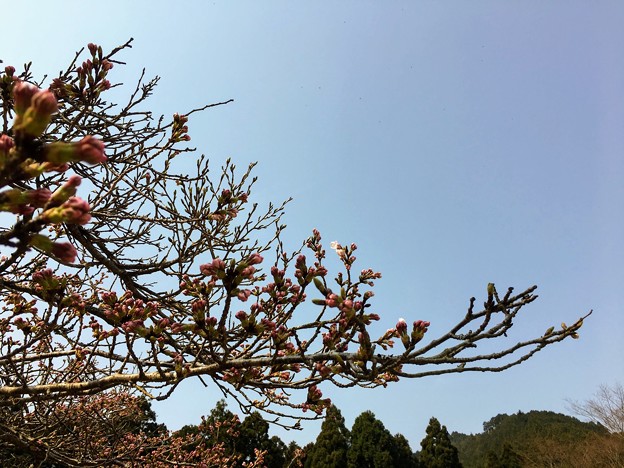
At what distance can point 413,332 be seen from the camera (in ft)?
5.80

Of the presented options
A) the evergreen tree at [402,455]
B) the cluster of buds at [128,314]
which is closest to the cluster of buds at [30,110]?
the cluster of buds at [128,314]

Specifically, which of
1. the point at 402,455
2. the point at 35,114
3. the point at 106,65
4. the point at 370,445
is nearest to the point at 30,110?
the point at 35,114

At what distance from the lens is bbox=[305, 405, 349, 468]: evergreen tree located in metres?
24.4

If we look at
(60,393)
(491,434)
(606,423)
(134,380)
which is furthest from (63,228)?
(491,434)

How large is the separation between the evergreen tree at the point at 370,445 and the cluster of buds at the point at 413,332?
26.9 metres

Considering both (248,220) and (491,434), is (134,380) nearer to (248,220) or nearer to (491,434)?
(248,220)

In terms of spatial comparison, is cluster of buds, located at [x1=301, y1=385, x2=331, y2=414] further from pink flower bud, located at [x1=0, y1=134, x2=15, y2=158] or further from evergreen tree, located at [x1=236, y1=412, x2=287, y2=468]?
evergreen tree, located at [x1=236, y1=412, x2=287, y2=468]

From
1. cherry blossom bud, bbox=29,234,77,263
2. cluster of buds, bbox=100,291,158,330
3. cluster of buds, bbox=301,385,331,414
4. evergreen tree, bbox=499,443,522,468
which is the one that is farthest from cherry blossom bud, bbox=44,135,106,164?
evergreen tree, bbox=499,443,522,468

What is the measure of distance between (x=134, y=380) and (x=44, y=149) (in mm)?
1632

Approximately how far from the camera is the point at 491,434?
52500 millimetres

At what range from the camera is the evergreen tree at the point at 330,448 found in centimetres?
2443

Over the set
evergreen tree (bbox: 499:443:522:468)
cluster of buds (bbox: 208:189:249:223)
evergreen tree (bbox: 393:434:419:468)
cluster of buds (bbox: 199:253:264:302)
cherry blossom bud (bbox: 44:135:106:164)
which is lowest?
cherry blossom bud (bbox: 44:135:106:164)

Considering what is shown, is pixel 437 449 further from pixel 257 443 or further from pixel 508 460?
pixel 257 443

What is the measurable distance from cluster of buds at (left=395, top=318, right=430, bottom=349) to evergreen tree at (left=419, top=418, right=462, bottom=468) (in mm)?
27564
